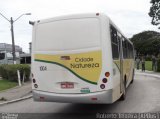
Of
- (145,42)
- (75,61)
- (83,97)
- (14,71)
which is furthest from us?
(145,42)

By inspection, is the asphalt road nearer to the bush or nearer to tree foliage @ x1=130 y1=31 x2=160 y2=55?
the bush

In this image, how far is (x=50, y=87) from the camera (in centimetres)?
903

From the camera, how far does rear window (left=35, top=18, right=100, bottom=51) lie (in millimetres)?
8729

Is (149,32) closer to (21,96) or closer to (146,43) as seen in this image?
(146,43)

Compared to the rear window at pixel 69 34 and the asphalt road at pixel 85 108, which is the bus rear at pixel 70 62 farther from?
the asphalt road at pixel 85 108

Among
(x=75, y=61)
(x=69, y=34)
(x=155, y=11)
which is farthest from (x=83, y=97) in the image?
(x=155, y=11)

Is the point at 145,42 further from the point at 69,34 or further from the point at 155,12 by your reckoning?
the point at 69,34

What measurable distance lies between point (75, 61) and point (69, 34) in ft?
2.69

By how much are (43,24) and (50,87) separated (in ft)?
6.33

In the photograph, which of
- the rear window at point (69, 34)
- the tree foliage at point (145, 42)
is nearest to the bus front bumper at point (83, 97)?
the rear window at point (69, 34)

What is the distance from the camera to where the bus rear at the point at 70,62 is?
8.55 m

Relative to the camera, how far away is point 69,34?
29.3 feet

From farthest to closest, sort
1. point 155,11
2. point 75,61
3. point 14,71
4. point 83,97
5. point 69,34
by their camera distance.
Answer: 1. point 155,11
2. point 14,71
3. point 69,34
4. point 75,61
5. point 83,97

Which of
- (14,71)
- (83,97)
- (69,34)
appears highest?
(69,34)
